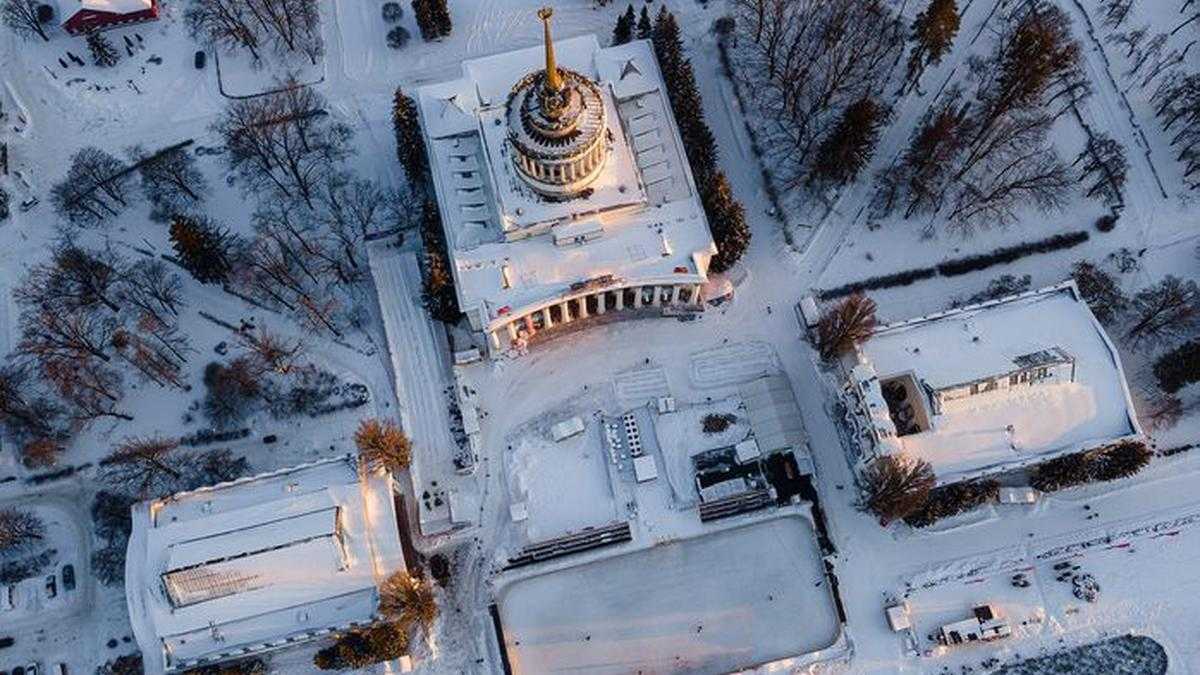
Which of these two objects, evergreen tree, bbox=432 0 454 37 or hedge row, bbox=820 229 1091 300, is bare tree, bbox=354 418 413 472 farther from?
evergreen tree, bbox=432 0 454 37

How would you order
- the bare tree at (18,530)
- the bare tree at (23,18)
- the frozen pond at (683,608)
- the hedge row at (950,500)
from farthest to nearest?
the bare tree at (23,18)
the bare tree at (18,530)
the frozen pond at (683,608)
the hedge row at (950,500)

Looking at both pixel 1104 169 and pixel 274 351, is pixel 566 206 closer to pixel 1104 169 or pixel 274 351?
pixel 274 351

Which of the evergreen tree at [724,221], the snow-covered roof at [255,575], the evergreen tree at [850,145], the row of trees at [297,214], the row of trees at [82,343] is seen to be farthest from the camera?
the row of trees at [297,214]

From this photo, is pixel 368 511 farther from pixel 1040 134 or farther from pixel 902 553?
pixel 1040 134

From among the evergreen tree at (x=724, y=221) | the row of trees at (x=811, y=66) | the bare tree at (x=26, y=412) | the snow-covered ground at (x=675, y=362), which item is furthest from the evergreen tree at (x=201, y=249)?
the row of trees at (x=811, y=66)

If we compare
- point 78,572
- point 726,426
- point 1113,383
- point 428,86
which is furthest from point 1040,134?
point 78,572

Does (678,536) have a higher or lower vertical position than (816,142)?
lower

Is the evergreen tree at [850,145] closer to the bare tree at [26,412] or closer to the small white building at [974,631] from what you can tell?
the small white building at [974,631]
